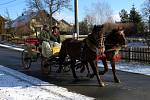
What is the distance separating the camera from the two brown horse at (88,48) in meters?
11.7

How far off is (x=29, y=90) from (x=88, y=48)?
2.40 m

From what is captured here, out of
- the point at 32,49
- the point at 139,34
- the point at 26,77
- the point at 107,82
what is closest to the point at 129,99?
the point at 107,82

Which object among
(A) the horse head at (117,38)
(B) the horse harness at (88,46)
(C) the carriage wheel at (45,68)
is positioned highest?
(A) the horse head at (117,38)

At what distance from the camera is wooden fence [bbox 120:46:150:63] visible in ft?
62.3

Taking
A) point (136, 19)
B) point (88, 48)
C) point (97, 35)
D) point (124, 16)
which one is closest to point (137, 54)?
point (88, 48)

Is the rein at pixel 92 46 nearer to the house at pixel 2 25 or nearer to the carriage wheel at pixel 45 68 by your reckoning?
the carriage wheel at pixel 45 68

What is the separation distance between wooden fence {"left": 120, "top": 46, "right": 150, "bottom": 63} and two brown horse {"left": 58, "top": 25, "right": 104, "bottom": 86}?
6.25 meters

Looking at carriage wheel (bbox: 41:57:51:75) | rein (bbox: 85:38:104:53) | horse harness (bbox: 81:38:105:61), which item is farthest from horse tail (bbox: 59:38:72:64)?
rein (bbox: 85:38:104:53)

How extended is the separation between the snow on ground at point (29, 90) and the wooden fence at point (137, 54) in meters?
7.33

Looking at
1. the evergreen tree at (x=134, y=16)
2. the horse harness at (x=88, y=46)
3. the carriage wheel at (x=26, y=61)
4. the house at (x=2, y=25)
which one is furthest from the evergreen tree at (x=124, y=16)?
the horse harness at (x=88, y=46)

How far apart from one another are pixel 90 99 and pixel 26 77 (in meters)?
4.77

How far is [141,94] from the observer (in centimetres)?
1047

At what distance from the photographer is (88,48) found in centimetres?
1208

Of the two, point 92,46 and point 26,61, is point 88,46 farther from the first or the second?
point 26,61
